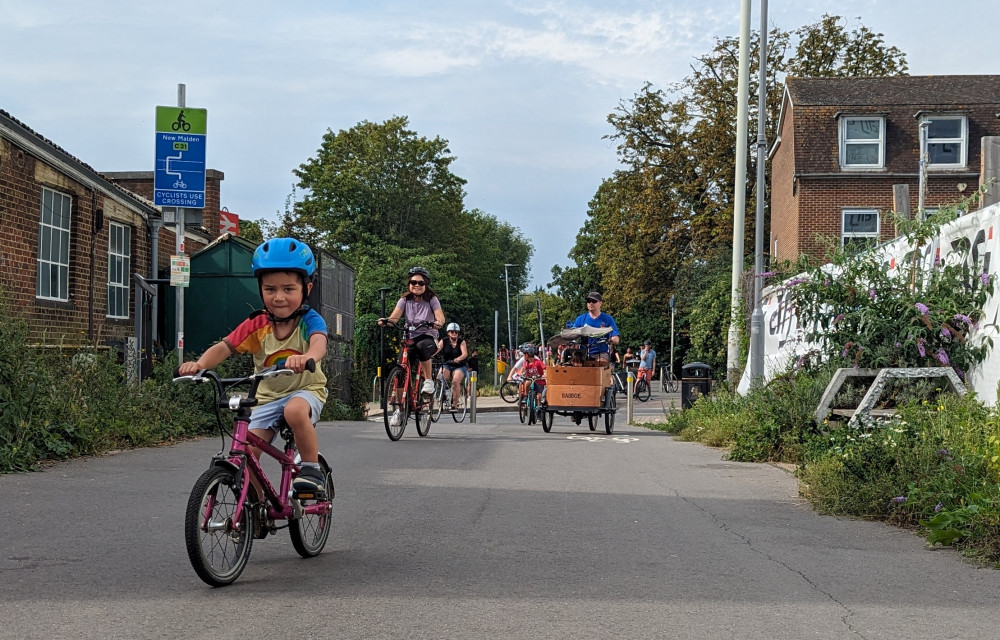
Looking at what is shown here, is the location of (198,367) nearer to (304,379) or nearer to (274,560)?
(304,379)

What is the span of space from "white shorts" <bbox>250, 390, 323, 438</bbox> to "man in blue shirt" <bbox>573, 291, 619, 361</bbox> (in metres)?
11.3

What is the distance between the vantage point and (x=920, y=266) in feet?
38.7

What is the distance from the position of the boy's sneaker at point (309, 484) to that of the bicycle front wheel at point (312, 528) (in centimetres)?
16

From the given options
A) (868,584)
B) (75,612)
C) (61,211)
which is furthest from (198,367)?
(61,211)

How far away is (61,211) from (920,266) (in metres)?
13.7

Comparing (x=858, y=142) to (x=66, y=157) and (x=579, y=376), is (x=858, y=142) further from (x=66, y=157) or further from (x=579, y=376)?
(x=66, y=157)

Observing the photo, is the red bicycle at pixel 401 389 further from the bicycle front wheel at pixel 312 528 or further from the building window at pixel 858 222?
the building window at pixel 858 222

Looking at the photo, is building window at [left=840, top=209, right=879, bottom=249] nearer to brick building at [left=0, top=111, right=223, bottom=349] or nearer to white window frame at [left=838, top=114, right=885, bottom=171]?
white window frame at [left=838, top=114, right=885, bottom=171]

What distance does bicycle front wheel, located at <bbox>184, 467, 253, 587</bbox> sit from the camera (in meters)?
5.09

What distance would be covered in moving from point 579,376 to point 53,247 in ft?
29.0

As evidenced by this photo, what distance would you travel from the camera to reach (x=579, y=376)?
16.8m

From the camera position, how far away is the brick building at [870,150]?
39.2 m

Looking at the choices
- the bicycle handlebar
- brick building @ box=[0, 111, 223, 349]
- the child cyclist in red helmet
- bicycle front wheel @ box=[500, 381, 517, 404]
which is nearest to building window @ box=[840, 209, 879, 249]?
bicycle front wheel @ box=[500, 381, 517, 404]

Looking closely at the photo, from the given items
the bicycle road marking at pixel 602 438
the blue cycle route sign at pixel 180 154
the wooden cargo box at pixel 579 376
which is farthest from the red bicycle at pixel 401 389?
the blue cycle route sign at pixel 180 154
